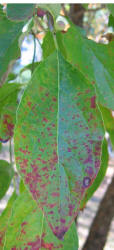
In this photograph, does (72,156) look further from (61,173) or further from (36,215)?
(36,215)

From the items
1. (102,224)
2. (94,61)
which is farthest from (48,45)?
(102,224)

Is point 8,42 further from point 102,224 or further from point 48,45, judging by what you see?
point 102,224

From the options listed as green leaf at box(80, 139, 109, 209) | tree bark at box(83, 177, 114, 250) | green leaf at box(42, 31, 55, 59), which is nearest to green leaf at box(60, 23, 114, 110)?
green leaf at box(42, 31, 55, 59)

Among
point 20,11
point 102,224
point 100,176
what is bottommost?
point 102,224

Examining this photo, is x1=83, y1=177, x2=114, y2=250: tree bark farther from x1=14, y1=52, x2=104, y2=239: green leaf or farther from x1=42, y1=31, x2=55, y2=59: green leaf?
x1=14, y1=52, x2=104, y2=239: green leaf

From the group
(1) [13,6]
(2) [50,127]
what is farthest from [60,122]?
(1) [13,6]

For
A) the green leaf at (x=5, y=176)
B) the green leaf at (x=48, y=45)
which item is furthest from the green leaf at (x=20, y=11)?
the green leaf at (x=5, y=176)

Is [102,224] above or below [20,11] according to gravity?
below

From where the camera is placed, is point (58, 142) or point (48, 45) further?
point (48, 45)
